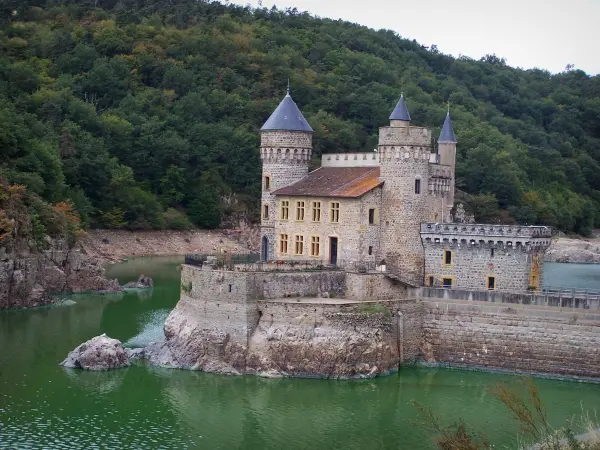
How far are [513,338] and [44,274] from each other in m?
28.1

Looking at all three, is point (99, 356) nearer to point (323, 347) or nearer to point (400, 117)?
point (323, 347)

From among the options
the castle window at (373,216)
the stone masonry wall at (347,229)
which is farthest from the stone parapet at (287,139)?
the castle window at (373,216)

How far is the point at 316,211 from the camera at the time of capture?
148 ft

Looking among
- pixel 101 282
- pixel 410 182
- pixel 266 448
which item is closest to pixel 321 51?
pixel 101 282

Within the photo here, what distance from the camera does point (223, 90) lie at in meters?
109

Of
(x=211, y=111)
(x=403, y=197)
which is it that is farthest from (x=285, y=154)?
(x=211, y=111)

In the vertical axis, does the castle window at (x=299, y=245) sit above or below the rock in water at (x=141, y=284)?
above

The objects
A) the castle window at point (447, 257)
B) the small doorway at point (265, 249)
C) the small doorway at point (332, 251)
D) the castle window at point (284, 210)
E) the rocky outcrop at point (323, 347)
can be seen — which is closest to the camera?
the rocky outcrop at point (323, 347)

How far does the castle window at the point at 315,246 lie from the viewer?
4503cm

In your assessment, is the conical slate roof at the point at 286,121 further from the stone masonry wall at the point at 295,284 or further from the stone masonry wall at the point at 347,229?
the stone masonry wall at the point at 295,284

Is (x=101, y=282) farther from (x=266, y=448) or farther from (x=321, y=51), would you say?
(x=321, y=51)

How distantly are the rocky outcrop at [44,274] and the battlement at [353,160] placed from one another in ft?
54.7

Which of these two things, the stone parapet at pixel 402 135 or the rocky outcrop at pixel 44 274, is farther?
the rocky outcrop at pixel 44 274

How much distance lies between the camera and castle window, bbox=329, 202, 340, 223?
4412 cm
